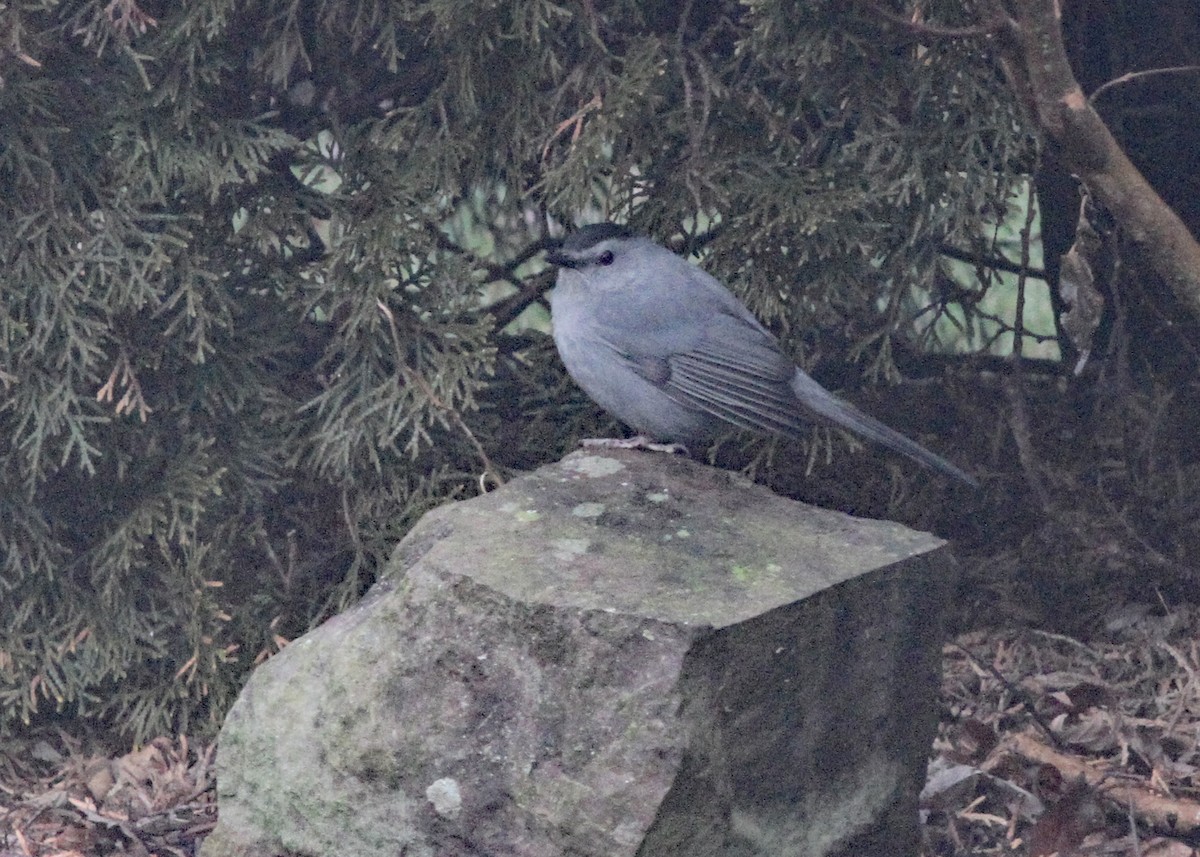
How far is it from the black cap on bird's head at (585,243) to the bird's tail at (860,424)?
2.14 feet

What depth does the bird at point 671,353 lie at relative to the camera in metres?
4.02

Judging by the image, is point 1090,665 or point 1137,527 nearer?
point 1090,665

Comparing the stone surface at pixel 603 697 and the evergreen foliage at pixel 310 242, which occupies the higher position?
the evergreen foliage at pixel 310 242

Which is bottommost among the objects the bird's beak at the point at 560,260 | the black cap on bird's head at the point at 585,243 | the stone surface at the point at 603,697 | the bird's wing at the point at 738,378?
the stone surface at the point at 603,697

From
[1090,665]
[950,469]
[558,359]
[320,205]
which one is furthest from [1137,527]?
[320,205]

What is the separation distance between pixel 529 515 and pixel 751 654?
698 millimetres

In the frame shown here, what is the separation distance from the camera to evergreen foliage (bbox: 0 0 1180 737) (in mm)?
3912

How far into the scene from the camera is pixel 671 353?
4.18 meters

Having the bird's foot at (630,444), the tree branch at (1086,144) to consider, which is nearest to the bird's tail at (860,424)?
the bird's foot at (630,444)

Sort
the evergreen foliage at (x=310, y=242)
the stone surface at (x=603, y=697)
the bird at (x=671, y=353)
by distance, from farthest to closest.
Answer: the bird at (x=671, y=353), the evergreen foliage at (x=310, y=242), the stone surface at (x=603, y=697)

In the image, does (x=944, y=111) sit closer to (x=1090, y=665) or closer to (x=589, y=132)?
(x=589, y=132)

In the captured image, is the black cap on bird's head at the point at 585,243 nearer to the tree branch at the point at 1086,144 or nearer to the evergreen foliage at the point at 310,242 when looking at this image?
the evergreen foliage at the point at 310,242

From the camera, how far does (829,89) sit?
4.16 metres

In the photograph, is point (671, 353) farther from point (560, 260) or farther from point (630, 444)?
point (560, 260)
